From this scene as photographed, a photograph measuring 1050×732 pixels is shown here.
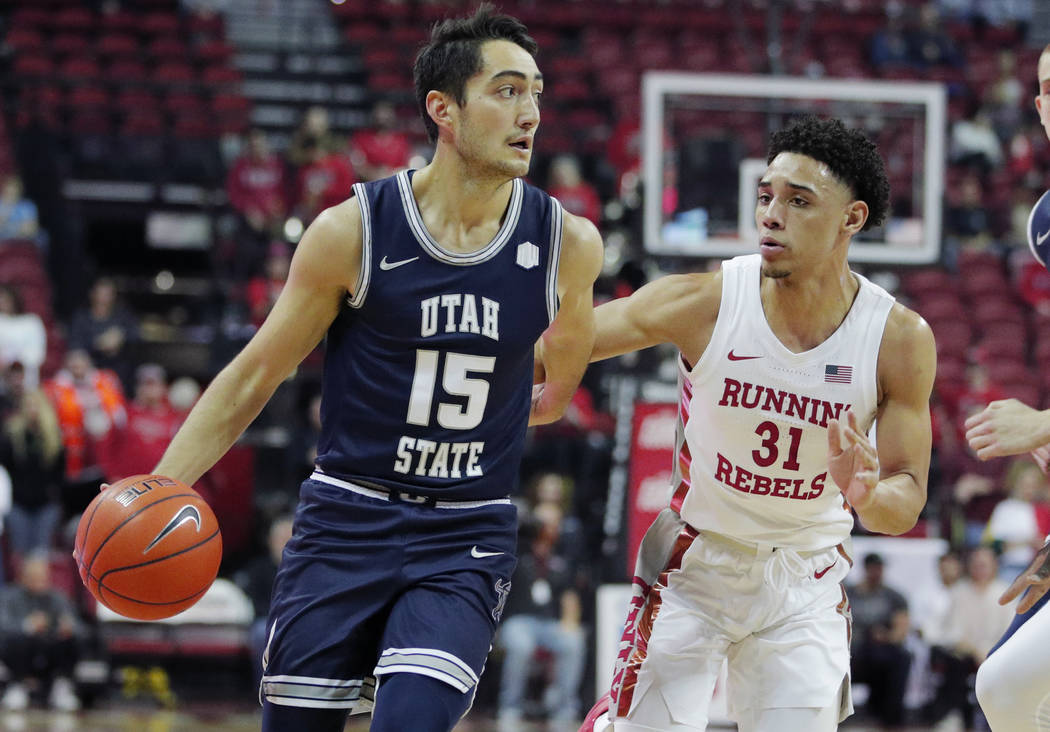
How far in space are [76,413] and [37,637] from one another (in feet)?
5.91

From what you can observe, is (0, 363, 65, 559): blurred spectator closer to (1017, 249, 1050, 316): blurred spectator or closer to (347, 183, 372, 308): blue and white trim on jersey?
(347, 183, 372, 308): blue and white trim on jersey

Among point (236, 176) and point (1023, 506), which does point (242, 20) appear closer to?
point (236, 176)


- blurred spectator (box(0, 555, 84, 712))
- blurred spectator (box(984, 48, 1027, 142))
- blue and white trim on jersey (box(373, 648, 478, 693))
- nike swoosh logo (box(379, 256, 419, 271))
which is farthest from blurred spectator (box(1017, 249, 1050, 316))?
blue and white trim on jersey (box(373, 648, 478, 693))

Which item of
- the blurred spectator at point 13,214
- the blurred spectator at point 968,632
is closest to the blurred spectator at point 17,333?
the blurred spectator at point 13,214

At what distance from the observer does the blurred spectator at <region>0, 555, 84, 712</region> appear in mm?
9469

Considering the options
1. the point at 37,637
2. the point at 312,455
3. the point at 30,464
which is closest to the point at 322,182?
the point at 312,455

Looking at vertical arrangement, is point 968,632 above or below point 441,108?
below

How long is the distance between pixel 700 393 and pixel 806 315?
394mm

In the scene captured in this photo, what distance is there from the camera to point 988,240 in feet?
48.0

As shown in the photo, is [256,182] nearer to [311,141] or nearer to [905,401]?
[311,141]

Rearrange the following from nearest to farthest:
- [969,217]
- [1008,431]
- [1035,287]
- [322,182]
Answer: [1008,431], [322,182], [1035,287], [969,217]

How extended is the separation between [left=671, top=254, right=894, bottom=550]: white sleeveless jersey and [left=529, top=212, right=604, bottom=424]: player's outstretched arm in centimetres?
36

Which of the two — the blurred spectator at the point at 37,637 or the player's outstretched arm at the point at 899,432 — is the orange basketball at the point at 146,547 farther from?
the blurred spectator at the point at 37,637

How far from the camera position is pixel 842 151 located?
414 centimetres
